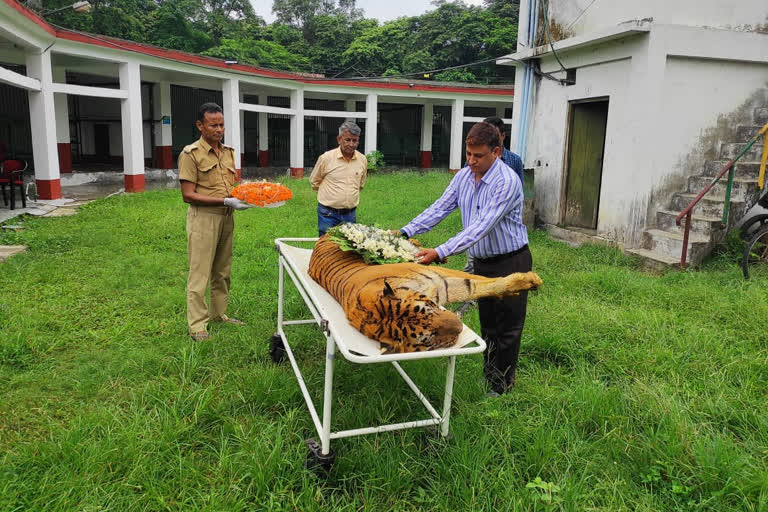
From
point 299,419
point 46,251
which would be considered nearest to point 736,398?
point 299,419

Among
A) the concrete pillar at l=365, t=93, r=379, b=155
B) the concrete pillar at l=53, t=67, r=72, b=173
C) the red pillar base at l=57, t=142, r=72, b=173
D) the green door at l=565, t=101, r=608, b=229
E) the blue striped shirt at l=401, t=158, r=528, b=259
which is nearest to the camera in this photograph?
the blue striped shirt at l=401, t=158, r=528, b=259

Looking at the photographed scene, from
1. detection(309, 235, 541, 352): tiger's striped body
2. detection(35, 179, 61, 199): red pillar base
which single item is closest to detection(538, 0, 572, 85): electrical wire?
detection(309, 235, 541, 352): tiger's striped body

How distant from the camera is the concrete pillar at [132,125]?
481 inches

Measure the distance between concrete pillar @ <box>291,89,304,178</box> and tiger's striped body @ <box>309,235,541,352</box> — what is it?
50.1ft

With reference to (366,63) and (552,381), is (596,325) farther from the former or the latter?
(366,63)

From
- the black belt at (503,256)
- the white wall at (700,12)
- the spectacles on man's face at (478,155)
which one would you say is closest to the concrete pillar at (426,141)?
the white wall at (700,12)

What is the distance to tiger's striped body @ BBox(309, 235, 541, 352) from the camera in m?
2.32

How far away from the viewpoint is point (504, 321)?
329 centimetres

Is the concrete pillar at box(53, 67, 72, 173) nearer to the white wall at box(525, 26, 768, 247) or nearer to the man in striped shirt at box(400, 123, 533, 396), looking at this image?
the white wall at box(525, 26, 768, 247)

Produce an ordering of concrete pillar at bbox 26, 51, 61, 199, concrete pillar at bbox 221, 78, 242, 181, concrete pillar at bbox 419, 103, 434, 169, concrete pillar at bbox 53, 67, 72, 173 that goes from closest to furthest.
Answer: concrete pillar at bbox 26, 51, 61, 199 < concrete pillar at bbox 53, 67, 72, 173 < concrete pillar at bbox 221, 78, 242, 181 < concrete pillar at bbox 419, 103, 434, 169

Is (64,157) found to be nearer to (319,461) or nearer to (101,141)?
(101,141)

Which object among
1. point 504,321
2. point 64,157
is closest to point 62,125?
point 64,157

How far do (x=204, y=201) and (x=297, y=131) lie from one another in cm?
1386

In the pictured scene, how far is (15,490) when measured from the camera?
2.34 m
